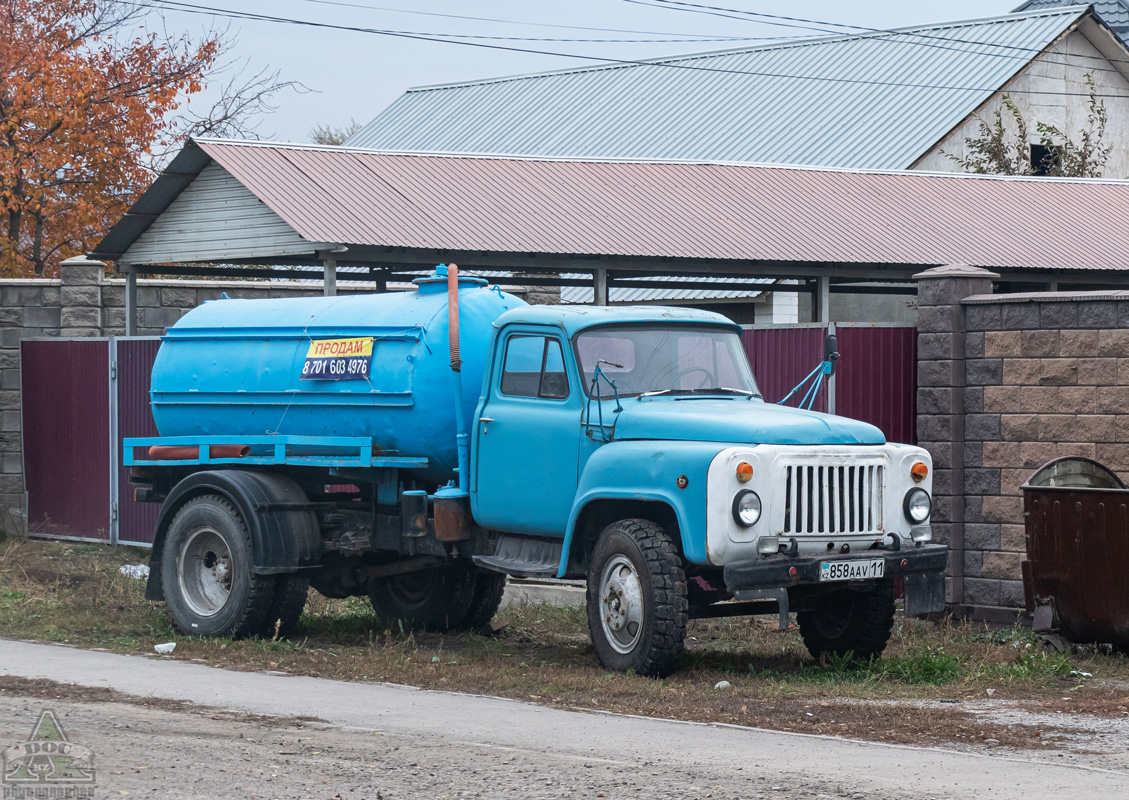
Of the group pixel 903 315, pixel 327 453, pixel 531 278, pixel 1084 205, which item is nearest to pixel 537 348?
pixel 327 453

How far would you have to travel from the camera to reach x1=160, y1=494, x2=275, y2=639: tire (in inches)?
459

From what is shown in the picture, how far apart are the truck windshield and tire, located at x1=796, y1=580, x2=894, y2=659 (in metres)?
1.48

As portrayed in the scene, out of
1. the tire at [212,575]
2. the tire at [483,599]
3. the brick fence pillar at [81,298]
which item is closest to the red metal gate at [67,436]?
the brick fence pillar at [81,298]

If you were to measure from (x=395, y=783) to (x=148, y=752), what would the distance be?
128 cm

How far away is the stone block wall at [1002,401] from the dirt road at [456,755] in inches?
190

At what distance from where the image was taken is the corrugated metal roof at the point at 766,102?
35.2 metres

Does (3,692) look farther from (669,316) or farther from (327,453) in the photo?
(669,316)

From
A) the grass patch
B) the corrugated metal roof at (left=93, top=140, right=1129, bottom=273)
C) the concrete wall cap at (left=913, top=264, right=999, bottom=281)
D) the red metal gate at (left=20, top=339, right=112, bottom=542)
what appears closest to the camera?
the grass patch

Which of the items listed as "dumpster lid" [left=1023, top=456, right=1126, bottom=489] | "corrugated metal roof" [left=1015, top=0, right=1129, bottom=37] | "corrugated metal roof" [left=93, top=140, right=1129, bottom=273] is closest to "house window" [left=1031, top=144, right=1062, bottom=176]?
"corrugated metal roof" [left=93, top=140, right=1129, bottom=273]

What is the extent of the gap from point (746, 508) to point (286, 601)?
3.83 metres

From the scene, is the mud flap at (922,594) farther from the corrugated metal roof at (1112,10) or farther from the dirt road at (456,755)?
the corrugated metal roof at (1112,10)

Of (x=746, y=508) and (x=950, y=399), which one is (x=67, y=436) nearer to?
(x=950, y=399)

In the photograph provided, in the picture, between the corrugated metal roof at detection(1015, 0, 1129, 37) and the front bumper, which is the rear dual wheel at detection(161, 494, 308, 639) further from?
the corrugated metal roof at detection(1015, 0, 1129, 37)

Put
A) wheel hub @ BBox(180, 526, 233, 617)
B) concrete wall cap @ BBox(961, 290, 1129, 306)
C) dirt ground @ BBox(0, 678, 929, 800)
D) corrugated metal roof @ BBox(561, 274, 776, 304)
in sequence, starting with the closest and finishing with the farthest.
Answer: dirt ground @ BBox(0, 678, 929, 800)
concrete wall cap @ BBox(961, 290, 1129, 306)
wheel hub @ BBox(180, 526, 233, 617)
corrugated metal roof @ BBox(561, 274, 776, 304)
